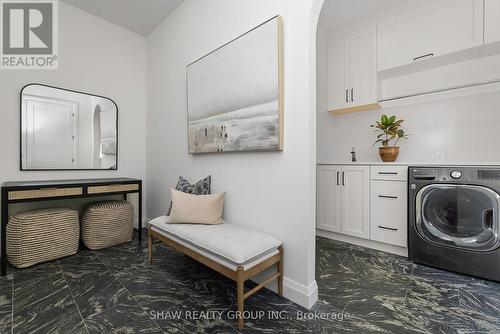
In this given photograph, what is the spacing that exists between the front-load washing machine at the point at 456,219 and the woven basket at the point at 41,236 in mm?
3370

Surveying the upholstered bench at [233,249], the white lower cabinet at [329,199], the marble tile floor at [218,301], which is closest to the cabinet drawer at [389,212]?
the marble tile floor at [218,301]

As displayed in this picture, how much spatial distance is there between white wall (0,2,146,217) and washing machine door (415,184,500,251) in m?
3.46

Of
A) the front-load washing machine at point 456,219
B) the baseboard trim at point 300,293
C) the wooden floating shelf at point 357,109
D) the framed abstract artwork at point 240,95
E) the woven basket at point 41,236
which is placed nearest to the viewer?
the baseboard trim at point 300,293

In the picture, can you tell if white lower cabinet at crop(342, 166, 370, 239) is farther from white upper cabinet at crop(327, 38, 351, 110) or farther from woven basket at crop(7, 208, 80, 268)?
woven basket at crop(7, 208, 80, 268)

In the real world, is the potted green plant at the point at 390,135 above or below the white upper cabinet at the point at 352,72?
below

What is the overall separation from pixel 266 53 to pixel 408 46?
6.37 feet

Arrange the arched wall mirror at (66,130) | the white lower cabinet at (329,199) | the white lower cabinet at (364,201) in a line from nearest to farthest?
1. the white lower cabinet at (364,201)
2. the arched wall mirror at (66,130)
3. the white lower cabinet at (329,199)

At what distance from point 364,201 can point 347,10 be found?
228 cm

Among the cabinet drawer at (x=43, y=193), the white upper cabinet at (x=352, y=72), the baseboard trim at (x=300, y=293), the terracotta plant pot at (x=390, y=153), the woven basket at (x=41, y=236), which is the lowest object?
the baseboard trim at (x=300, y=293)

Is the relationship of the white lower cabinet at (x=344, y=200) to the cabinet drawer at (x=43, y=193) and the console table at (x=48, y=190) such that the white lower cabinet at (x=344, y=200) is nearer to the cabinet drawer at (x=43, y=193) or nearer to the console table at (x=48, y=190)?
the console table at (x=48, y=190)

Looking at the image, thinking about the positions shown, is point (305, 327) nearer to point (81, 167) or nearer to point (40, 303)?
point (40, 303)

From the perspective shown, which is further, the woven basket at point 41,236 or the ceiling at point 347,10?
the ceiling at point 347,10

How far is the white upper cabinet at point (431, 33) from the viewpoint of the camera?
2.20 m

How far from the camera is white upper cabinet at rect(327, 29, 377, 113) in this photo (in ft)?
9.26
